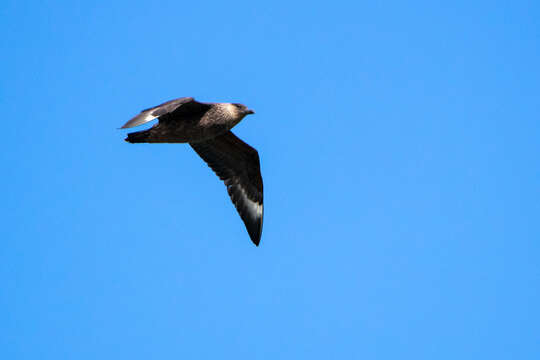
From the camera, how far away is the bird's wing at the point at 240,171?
11.3 m

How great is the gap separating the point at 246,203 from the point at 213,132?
7.42 feet

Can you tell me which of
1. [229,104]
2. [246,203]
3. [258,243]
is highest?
[229,104]

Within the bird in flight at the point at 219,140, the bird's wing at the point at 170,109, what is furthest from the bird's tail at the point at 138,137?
the bird's wing at the point at 170,109

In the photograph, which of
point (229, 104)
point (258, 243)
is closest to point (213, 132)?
point (229, 104)

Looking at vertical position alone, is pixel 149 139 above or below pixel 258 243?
above

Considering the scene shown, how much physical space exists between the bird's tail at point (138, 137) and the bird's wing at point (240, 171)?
188 centimetres

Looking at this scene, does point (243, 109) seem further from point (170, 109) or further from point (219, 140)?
point (170, 109)

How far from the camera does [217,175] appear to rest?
11.5 m

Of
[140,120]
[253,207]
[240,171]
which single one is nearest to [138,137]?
[140,120]

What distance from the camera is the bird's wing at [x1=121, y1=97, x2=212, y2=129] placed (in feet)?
27.8

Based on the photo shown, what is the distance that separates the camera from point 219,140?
11.2 meters

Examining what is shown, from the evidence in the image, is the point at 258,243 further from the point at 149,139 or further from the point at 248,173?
the point at 149,139

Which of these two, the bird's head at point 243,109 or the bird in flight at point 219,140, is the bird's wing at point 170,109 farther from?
the bird's head at point 243,109

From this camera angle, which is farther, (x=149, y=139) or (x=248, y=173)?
(x=248, y=173)
